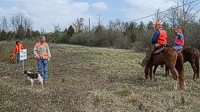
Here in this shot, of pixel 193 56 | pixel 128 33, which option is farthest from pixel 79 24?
pixel 193 56

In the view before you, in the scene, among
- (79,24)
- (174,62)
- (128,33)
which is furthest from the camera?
(79,24)

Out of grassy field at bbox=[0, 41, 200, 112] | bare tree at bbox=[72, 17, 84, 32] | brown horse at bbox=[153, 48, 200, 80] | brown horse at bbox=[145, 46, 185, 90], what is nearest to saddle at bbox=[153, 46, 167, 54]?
brown horse at bbox=[145, 46, 185, 90]

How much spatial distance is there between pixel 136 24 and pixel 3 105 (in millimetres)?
64263

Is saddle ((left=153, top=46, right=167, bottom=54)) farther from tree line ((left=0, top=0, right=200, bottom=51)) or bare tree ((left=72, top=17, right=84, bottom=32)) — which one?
bare tree ((left=72, top=17, right=84, bottom=32))

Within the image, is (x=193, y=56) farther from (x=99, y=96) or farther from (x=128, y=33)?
(x=128, y=33)

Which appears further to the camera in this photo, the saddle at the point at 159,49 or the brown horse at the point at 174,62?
the saddle at the point at 159,49

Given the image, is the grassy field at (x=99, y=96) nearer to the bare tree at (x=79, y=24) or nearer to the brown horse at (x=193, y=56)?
the brown horse at (x=193, y=56)

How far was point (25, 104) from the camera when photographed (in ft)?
26.9

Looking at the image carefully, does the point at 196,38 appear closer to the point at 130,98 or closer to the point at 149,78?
the point at 149,78

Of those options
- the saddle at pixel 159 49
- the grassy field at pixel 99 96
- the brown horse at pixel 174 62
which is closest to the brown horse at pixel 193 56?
the grassy field at pixel 99 96

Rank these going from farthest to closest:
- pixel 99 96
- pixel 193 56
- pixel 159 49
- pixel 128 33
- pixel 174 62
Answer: pixel 128 33
pixel 193 56
pixel 159 49
pixel 174 62
pixel 99 96

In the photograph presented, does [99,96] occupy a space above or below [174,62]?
below

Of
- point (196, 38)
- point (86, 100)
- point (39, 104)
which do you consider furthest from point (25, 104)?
point (196, 38)

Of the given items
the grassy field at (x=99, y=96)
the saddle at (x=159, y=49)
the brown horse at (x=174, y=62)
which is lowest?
the grassy field at (x=99, y=96)
